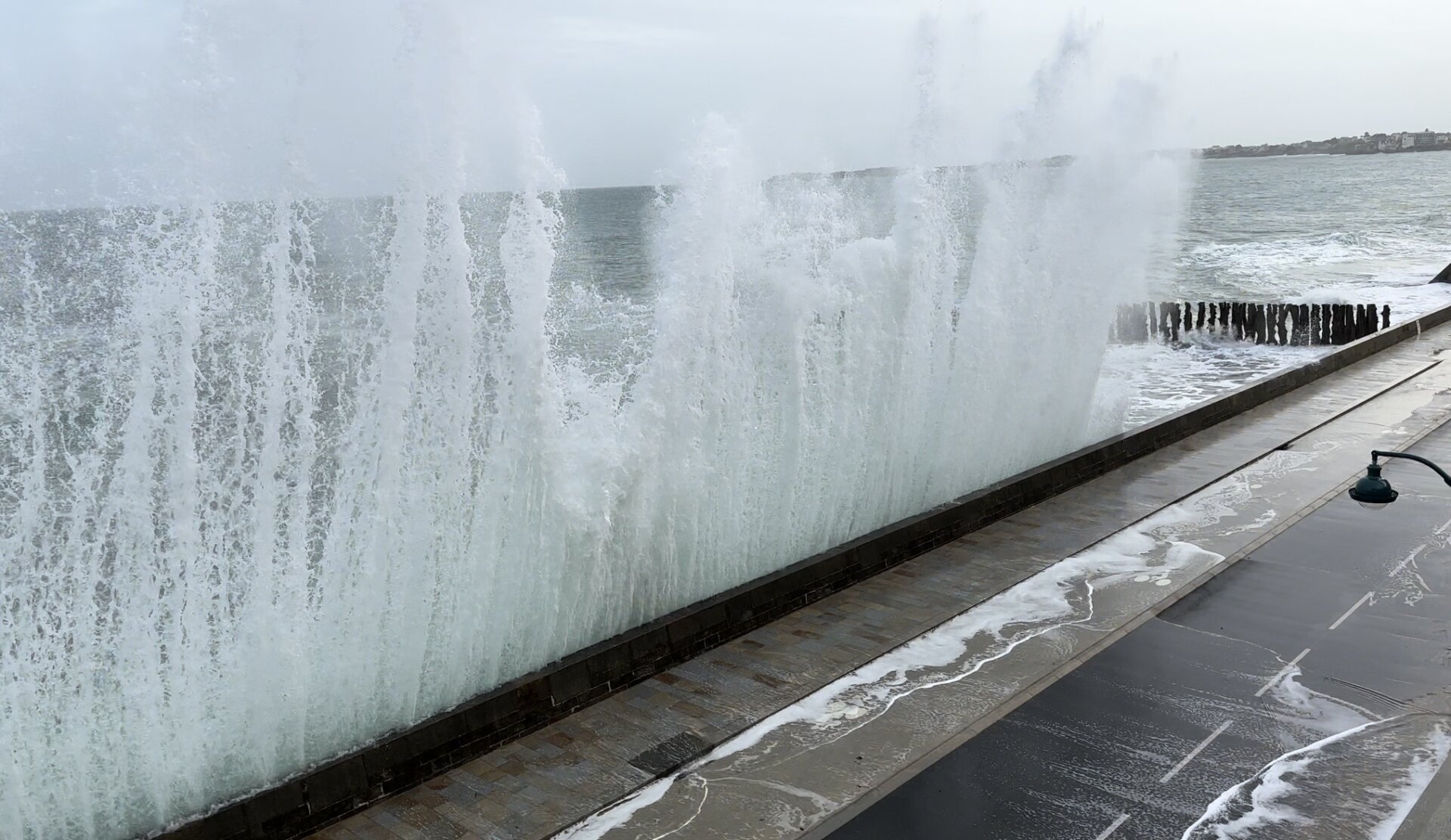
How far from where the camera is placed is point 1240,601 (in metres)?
11.1

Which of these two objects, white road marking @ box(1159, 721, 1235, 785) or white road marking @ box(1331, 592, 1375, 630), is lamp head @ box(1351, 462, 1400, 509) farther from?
white road marking @ box(1331, 592, 1375, 630)

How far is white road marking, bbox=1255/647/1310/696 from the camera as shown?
9062 millimetres

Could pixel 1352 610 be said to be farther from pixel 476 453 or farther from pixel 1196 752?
pixel 476 453

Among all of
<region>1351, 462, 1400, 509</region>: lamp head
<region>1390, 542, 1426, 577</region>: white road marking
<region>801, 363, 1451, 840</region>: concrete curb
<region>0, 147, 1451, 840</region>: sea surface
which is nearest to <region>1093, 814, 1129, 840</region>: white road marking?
<region>801, 363, 1451, 840</region>: concrete curb

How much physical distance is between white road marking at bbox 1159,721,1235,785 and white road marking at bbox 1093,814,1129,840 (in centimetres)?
62

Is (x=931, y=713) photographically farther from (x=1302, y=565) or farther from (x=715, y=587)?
(x=1302, y=565)

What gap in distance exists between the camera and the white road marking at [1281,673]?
9.06m

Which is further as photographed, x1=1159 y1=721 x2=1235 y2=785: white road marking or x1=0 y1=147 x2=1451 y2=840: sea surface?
x1=0 y1=147 x2=1451 y2=840: sea surface

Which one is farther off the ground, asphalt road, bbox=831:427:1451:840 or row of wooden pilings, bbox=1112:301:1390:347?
row of wooden pilings, bbox=1112:301:1390:347

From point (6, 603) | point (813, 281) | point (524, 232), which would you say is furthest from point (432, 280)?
point (813, 281)

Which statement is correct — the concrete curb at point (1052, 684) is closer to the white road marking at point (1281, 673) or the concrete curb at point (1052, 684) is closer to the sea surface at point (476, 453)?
the white road marking at point (1281, 673)

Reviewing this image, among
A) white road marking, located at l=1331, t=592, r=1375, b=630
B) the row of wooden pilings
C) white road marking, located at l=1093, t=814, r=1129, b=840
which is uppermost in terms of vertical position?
the row of wooden pilings

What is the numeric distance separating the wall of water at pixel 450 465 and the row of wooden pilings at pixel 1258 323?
20998 millimetres

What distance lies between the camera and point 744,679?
934cm
